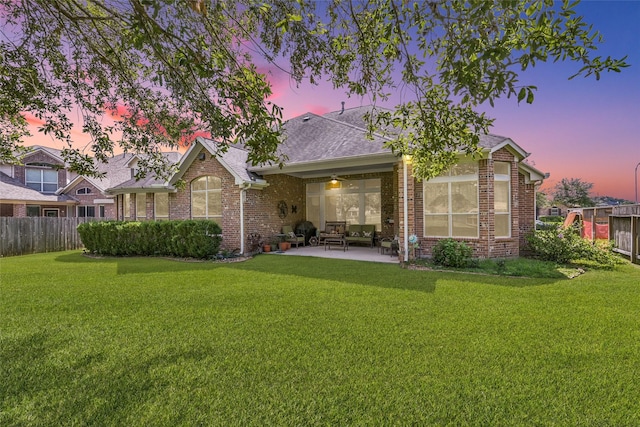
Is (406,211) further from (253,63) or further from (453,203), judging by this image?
(253,63)

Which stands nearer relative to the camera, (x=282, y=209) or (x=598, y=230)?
(x=598, y=230)

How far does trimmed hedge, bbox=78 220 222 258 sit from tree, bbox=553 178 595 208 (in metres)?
46.4

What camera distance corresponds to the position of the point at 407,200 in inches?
397

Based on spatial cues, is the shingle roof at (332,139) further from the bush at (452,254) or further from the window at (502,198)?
the bush at (452,254)

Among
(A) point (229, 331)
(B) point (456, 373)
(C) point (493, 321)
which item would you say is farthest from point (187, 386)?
(C) point (493, 321)

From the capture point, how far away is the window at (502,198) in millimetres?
9969

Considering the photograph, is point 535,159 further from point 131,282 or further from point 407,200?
point 131,282

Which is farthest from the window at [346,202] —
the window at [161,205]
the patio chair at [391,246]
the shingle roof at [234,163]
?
the window at [161,205]

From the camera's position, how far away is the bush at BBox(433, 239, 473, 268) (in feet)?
29.1

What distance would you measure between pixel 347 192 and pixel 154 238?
28.3 feet

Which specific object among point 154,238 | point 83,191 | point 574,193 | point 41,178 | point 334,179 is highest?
point 41,178

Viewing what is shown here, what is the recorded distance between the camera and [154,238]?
1219 cm

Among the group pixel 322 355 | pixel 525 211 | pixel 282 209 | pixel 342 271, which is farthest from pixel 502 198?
pixel 322 355

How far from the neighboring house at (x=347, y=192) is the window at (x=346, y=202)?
0.16ft
